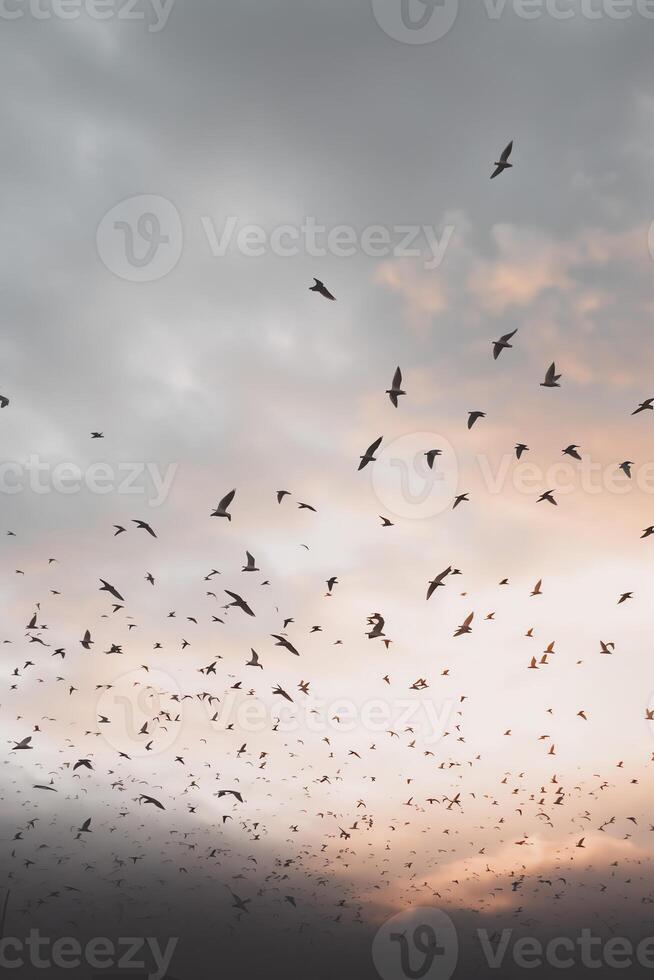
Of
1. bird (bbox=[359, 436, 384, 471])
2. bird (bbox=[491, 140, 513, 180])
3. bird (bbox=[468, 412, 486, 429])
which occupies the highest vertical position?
bird (bbox=[491, 140, 513, 180])

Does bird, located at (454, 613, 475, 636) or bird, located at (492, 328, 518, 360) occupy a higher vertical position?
bird, located at (492, 328, 518, 360)

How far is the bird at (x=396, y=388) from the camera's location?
29.9m

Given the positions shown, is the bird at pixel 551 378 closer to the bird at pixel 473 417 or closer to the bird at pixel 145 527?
the bird at pixel 473 417

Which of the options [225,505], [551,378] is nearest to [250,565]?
[225,505]

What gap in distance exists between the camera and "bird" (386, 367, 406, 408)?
98.2 feet

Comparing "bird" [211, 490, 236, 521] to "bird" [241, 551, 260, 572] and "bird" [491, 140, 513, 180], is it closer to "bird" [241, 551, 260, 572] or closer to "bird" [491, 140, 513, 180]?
"bird" [241, 551, 260, 572]

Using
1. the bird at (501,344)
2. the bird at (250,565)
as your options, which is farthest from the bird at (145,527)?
the bird at (501,344)

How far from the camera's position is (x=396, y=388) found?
30109 millimetres

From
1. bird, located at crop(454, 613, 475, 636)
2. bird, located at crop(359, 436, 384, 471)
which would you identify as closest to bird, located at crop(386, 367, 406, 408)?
A: bird, located at crop(359, 436, 384, 471)

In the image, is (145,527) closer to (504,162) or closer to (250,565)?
(250,565)

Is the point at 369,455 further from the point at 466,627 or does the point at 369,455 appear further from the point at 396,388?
the point at 466,627

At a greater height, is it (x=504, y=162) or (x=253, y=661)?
(x=504, y=162)

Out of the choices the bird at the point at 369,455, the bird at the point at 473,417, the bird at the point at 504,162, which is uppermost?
the bird at the point at 504,162

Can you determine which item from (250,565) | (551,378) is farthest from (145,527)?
(551,378)
